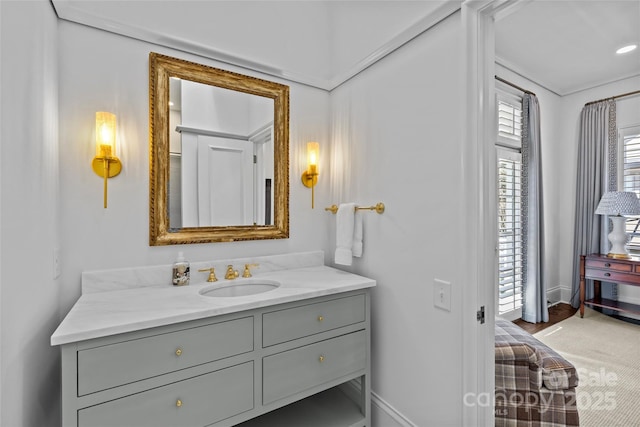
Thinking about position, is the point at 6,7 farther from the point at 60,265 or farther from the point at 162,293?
the point at 162,293

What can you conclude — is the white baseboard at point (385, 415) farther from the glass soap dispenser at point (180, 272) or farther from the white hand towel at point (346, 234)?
the glass soap dispenser at point (180, 272)

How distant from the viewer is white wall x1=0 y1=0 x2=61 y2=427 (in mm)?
911

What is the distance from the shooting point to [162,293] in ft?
4.84

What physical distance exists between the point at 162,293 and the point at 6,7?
1.14 m

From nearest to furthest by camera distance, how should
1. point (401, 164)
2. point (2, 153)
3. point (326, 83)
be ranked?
point (2, 153) → point (401, 164) → point (326, 83)

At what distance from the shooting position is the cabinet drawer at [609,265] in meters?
3.18

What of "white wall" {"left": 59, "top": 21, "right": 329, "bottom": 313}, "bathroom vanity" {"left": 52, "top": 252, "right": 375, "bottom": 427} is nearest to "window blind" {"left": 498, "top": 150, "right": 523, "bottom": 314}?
"bathroom vanity" {"left": 52, "top": 252, "right": 375, "bottom": 427}

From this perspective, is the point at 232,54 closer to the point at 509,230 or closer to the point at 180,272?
the point at 180,272

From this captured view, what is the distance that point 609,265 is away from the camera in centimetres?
331

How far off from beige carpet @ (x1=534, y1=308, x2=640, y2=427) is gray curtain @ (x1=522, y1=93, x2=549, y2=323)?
280 millimetres

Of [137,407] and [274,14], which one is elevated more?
[274,14]

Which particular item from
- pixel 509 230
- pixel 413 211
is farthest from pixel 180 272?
pixel 509 230

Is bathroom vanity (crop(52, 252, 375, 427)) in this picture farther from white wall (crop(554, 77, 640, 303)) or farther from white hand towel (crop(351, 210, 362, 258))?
white wall (crop(554, 77, 640, 303))

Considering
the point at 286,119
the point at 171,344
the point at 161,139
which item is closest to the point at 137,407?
the point at 171,344
